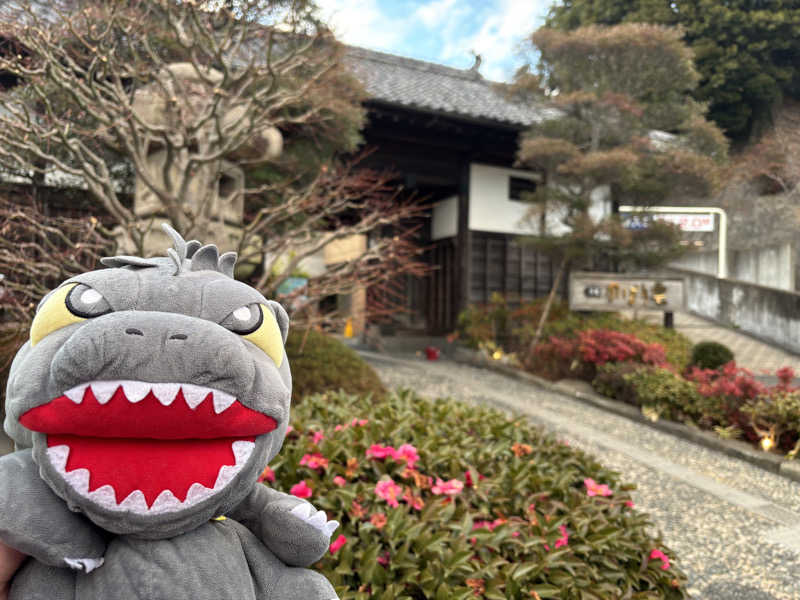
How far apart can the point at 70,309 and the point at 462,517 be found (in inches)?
85.3

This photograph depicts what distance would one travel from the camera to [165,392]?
98 centimetres

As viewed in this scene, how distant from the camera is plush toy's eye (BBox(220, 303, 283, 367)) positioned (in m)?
1.13

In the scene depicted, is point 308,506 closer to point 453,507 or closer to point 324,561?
point 324,561

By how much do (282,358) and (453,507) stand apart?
68.5 inches

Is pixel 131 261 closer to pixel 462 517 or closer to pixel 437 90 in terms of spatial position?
pixel 462 517

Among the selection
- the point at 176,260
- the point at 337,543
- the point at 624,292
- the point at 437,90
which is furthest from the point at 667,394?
the point at 437,90

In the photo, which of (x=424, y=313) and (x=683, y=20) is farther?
(x=683, y=20)

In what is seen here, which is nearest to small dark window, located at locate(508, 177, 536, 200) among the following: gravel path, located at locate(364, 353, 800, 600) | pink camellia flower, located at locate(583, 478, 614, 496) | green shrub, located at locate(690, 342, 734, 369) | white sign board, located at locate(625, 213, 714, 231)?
white sign board, located at locate(625, 213, 714, 231)

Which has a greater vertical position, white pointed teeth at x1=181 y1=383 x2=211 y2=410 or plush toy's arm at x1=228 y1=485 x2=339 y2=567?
white pointed teeth at x1=181 y1=383 x2=211 y2=410

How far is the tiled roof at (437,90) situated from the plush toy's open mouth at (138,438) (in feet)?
28.1

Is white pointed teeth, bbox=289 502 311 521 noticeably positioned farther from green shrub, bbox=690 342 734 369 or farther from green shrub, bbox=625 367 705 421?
green shrub, bbox=690 342 734 369

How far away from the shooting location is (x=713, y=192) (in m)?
9.08

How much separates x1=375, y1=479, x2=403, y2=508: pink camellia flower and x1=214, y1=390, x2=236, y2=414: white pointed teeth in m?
1.69

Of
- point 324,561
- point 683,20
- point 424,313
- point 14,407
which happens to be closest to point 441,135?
point 424,313
